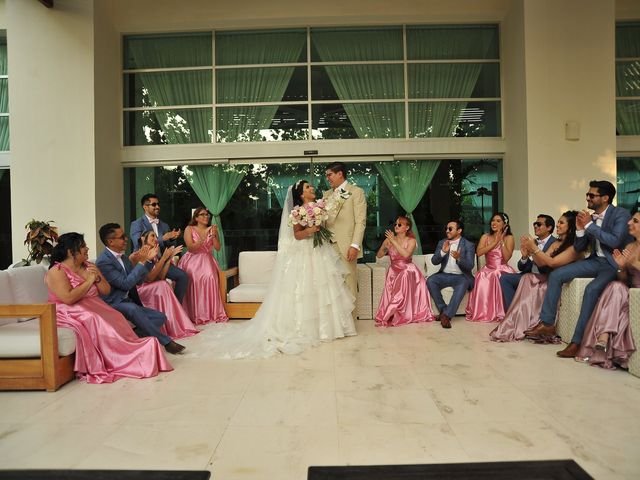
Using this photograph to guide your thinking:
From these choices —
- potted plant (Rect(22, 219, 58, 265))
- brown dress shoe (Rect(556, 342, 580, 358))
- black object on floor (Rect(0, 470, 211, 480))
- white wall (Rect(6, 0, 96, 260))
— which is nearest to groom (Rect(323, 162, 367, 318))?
brown dress shoe (Rect(556, 342, 580, 358))

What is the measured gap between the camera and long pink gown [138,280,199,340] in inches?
217

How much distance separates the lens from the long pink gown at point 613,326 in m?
4.00

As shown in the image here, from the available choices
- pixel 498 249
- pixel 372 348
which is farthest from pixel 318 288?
pixel 498 249

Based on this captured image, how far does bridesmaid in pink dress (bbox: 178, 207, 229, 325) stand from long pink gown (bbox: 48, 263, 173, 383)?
2.27 meters

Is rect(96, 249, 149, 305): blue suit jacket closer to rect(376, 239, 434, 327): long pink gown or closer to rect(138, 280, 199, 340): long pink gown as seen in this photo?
rect(138, 280, 199, 340): long pink gown

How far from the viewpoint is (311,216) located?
5293 millimetres

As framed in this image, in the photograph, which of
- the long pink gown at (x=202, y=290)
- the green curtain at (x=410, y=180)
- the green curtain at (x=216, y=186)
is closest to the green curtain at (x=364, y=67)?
the green curtain at (x=410, y=180)

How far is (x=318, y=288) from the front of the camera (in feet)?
17.2

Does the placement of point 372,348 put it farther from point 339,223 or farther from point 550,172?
point 550,172

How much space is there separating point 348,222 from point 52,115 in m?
5.30

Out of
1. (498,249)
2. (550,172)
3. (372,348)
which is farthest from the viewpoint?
(550,172)

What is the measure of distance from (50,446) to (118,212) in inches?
247

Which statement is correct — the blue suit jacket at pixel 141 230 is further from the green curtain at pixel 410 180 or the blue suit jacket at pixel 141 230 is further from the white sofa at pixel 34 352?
the green curtain at pixel 410 180

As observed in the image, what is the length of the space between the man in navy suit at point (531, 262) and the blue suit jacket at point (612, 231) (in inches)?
33.2
